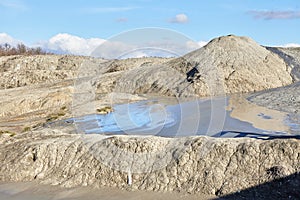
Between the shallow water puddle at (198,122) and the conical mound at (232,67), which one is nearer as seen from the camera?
the shallow water puddle at (198,122)

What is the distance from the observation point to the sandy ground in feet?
36.2

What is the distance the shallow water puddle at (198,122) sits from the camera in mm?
16359

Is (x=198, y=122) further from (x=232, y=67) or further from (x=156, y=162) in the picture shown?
(x=232, y=67)

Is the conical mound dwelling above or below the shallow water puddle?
above

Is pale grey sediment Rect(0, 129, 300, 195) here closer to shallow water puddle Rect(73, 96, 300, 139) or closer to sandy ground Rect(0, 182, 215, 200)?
sandy ground Rect(0, 182, 215, 200)

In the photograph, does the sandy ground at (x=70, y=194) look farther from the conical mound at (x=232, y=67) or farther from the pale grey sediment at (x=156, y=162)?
the conical mound at (x=232, y=67)

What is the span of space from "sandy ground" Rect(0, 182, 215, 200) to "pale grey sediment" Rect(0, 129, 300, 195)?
247 mm

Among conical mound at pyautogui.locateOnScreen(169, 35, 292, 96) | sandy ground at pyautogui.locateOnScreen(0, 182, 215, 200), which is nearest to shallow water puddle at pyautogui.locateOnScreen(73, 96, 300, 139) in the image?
sandy ground at pyautogui.locateOnScreen(0, 182, 215, 200)

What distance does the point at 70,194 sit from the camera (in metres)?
11.7

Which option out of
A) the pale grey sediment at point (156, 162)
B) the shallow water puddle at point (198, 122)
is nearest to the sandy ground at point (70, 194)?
the pale grey sediment at point (156, 162)

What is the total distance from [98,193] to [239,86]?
26139 millimetres

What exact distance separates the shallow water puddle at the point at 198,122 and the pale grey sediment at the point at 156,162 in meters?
3.54

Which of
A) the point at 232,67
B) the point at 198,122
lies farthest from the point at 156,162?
the point at 232,67

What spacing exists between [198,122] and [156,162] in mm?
7150
